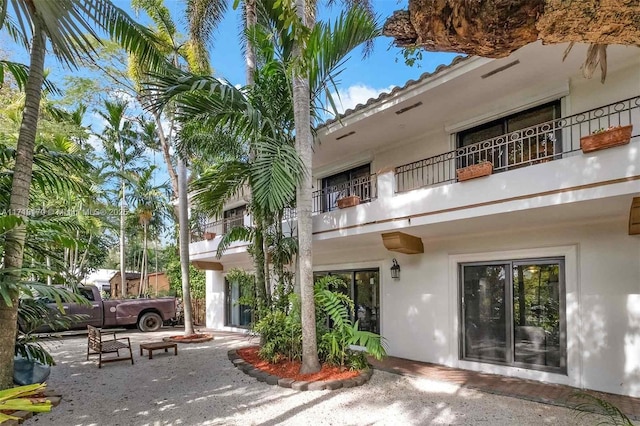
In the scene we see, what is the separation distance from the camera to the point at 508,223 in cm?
715

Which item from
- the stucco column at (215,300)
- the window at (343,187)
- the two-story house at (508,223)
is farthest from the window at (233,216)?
the two-story house at (508,223)

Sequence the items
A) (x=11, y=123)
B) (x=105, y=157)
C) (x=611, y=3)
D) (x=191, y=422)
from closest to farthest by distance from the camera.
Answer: (x=611, y=3)
(x=191, y=422)
(x=11, y=123)
(x=105, y=157)

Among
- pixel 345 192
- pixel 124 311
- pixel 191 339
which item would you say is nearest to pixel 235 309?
pixel 191 339

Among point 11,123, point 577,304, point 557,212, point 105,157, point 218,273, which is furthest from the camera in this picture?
point 105,157

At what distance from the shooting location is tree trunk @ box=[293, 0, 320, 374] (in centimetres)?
710

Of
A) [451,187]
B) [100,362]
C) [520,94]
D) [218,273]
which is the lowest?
[100,362]

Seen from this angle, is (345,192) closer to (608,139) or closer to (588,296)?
(588,296)

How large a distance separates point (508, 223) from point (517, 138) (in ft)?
4.80

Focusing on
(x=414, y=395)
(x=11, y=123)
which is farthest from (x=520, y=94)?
(x=11, y=123)

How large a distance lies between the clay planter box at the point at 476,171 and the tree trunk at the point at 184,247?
9.01 metres

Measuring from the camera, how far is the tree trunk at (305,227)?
710cm

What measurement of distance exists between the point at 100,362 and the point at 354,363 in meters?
5.47

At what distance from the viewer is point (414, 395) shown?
6309mm

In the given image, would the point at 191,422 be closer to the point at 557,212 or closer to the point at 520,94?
the point at 557,212
